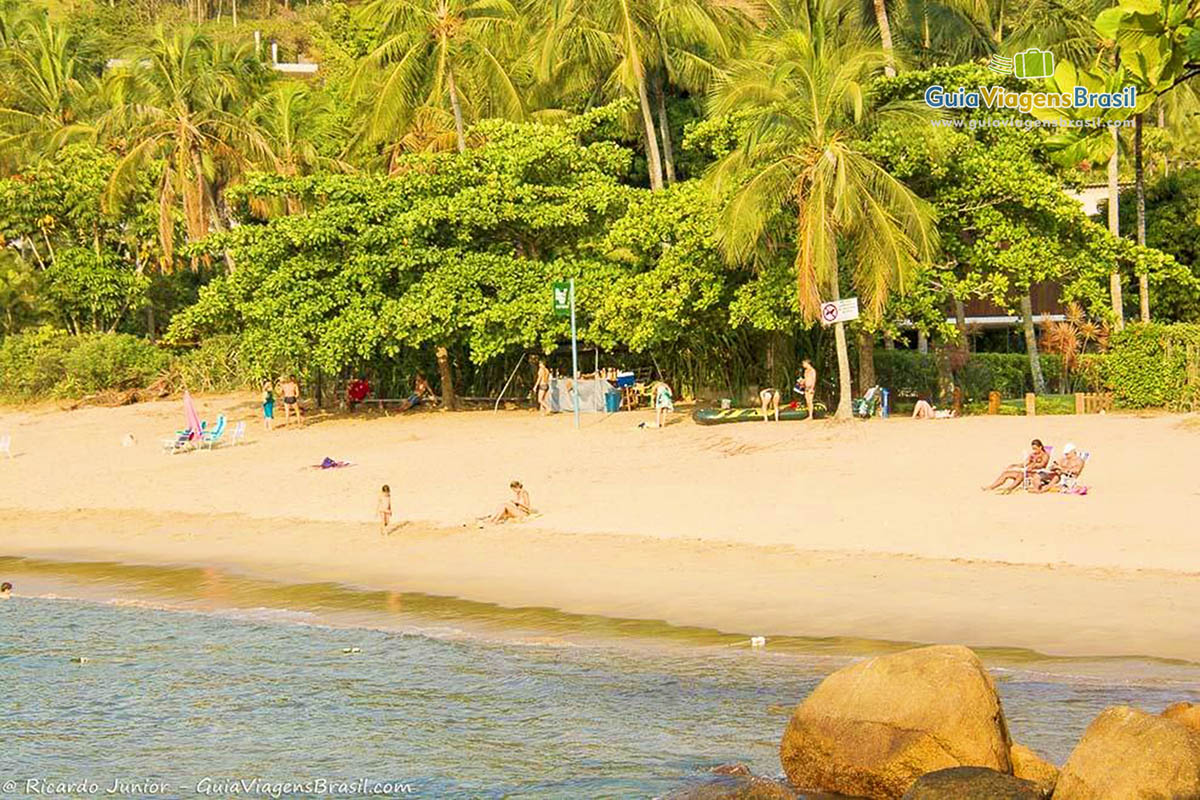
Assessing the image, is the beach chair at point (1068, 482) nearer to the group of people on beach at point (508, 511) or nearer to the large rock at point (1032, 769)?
the group of people on beach at point (508, 511)

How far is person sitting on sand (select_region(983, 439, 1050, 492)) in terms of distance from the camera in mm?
18062

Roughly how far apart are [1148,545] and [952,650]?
8.28 metres

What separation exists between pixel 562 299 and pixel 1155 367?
11697 mm

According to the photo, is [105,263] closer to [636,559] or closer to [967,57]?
[967,57]

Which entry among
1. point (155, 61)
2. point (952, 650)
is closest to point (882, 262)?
point (952, 650)

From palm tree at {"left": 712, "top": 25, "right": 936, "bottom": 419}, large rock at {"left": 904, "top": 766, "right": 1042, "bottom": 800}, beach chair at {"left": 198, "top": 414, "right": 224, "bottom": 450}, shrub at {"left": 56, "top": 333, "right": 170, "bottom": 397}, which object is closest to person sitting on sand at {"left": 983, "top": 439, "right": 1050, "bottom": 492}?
palm tree at {"left": 712, "top": 25, "right": 936, "bottom": 419}

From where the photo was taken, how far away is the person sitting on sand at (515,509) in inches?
787

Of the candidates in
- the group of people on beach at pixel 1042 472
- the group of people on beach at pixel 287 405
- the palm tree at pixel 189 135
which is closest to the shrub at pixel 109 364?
the palm tree at pixel 189 135

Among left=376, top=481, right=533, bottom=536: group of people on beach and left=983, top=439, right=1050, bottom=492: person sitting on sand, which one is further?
left=376, top=481, right=533, bottom=536: group of people on beach

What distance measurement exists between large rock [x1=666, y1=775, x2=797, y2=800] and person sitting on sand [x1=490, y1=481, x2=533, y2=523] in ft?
39.8

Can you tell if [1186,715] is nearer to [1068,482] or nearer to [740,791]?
[740,791]

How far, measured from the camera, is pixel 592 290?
31125 millimetres

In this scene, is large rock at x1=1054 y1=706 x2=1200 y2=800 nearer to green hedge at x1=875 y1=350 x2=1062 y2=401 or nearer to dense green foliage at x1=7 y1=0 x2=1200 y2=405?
dense green foliage at x1=7 y1=0 x2=1200 y2=405

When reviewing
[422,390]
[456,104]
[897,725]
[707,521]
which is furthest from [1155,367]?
[897,725]
